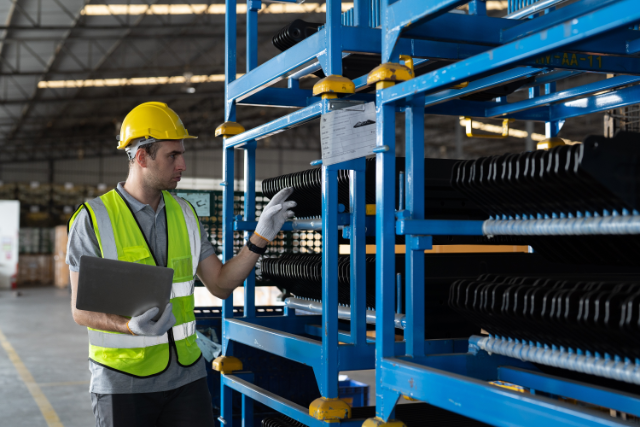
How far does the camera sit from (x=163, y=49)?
17734mm

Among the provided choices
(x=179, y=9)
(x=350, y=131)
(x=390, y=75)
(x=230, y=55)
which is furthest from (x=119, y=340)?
(x=179, y=9)

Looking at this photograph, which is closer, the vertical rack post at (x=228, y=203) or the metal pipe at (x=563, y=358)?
the metal pipe at (x=563, y=358)

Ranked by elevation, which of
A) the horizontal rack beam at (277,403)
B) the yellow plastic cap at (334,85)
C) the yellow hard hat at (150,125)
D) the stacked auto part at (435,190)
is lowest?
the horizontal rack beam at (277,403)

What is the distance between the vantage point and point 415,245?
212 centimetres

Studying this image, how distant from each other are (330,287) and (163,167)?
33.5 inches

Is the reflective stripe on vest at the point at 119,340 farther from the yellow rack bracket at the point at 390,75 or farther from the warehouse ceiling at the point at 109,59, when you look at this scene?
the warehouse ceiling at the point at 109,59

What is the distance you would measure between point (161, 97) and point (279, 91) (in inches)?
776


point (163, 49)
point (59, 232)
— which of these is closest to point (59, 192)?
point (59, 232)

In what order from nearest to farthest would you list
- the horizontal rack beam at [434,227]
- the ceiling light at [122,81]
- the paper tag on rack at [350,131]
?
the horizontal rack beam at [434,227], the paper tag on rack at [350,131], the ceiling light at [122,81]

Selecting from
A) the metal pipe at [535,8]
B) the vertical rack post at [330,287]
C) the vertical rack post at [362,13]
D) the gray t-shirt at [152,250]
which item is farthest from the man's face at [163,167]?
the metal pipe at [535,8]

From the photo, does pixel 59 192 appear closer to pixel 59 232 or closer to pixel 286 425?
pixel 59 232

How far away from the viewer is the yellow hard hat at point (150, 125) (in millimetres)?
2691

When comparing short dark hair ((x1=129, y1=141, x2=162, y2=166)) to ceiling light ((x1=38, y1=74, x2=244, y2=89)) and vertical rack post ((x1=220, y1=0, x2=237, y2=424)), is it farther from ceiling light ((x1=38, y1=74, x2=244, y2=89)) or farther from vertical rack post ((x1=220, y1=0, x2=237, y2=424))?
ceiling light ((x1=38, y1=74, x2=244, y2=89))

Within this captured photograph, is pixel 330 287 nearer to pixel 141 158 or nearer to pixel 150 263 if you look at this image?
pixel 150 263
